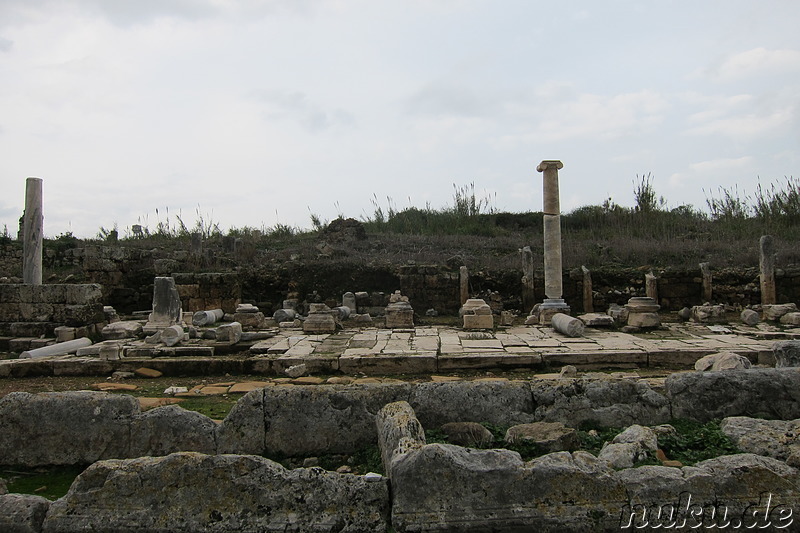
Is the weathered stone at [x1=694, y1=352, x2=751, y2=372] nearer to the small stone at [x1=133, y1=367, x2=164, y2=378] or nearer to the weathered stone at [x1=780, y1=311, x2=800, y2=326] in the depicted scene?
the weathered stone at [x1=780, y1=311, x2=800, y2=326]

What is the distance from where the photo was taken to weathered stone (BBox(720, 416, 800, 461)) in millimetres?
3367

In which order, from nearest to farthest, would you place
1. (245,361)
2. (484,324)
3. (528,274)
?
1. (245,361)
2. (484,324)
3. (528,274)

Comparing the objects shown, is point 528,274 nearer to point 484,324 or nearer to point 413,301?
point 413,301

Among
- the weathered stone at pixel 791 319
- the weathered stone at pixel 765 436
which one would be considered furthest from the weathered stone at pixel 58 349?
the weathered stone at pixel 791 319

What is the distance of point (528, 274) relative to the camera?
17156 millimetres

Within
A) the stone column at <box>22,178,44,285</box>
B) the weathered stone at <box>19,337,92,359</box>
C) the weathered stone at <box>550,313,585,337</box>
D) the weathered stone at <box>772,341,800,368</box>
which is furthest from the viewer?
the stone column at <box>22,178,44,285</box>

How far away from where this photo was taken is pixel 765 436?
11.6ft

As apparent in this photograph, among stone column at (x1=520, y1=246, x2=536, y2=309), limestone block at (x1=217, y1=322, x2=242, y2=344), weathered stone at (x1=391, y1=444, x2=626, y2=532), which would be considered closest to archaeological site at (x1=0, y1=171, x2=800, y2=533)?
weathered stone at (x1=391, y1=444, x2=626, y2=532)

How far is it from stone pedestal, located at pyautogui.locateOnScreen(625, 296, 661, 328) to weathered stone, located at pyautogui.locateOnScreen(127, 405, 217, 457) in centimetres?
1031

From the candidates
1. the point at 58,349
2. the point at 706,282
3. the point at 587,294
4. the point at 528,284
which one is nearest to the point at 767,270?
the point at 706,282

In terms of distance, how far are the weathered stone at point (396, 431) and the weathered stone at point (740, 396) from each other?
2.29 metres

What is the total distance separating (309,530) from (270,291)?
16.2 meters

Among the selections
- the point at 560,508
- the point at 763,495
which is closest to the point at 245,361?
the point at 560,508

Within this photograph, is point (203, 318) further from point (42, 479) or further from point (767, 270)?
point (767, 270)
